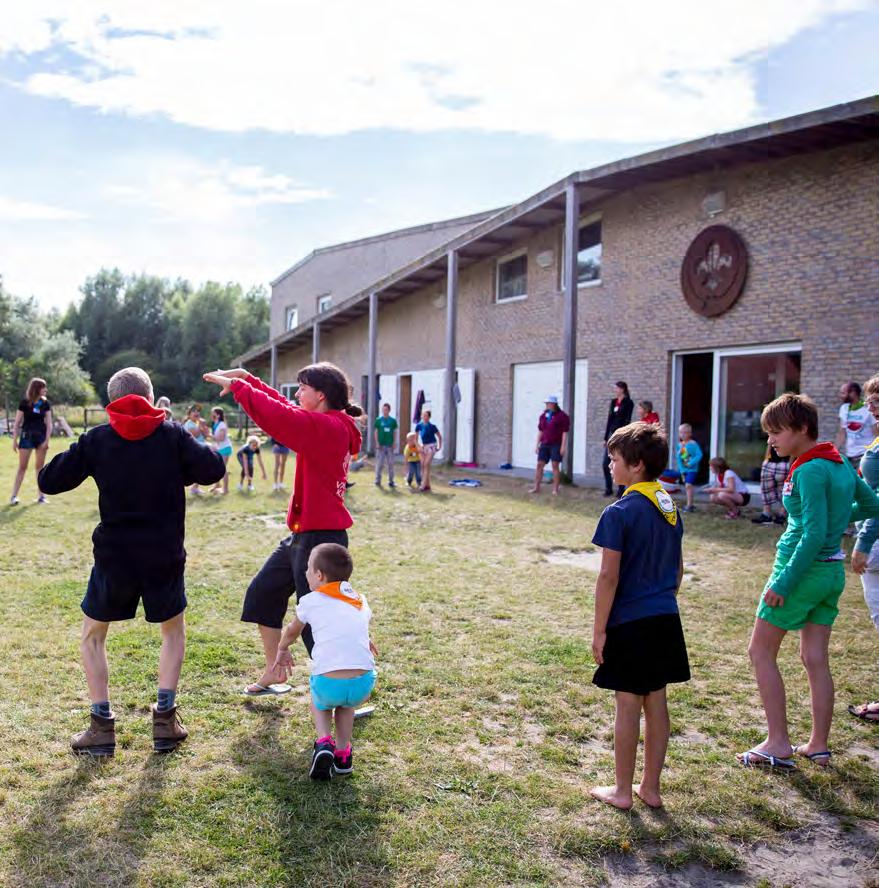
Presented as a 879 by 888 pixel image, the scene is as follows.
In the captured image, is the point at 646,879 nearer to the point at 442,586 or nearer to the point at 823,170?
the point at 442,586

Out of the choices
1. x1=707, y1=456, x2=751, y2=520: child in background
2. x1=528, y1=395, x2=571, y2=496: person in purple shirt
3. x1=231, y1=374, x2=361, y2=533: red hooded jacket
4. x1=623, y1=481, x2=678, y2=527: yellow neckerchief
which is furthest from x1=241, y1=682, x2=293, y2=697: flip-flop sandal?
x1=528, y1=395, x2=571, y2=496: person in purple shirt

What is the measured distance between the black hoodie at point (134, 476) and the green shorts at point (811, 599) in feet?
8.36

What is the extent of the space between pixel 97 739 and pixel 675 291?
12867 mm

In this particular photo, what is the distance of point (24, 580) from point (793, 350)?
10.9m

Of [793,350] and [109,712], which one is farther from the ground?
[793,350]

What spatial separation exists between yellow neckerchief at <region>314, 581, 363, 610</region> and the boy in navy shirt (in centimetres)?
101

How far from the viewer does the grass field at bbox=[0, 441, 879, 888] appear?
110 inches

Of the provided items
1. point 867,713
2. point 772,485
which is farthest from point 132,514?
point 772,485

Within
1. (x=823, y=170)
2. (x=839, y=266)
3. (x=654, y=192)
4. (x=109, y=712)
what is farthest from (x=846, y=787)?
(x=654, y=192)

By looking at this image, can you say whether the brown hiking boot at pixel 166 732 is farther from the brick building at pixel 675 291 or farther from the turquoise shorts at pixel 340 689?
the brick building at pixel 675 291

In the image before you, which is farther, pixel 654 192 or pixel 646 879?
pixel 654 192

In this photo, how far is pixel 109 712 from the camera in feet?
12.0

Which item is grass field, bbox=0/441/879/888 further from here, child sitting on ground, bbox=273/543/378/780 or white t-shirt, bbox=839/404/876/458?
white t-shirt, bbox=839/404/876/458

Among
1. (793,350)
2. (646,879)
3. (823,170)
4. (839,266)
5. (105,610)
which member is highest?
(823,170)
